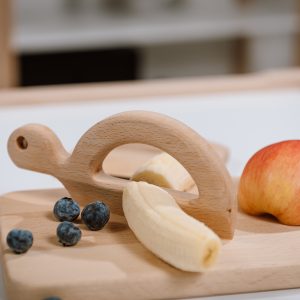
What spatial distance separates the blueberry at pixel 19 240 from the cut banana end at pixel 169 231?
→ 0.10m

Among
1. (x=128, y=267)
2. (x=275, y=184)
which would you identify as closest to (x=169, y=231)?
(x=128, y=267)

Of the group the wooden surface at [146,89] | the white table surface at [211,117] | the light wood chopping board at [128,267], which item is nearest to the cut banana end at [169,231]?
the light wood chopping board at [128,267]

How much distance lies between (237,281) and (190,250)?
0.19 ft

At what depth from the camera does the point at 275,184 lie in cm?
80

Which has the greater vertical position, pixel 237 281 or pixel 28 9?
pixel 28 9

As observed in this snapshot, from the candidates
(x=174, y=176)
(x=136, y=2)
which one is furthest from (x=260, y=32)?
(x=174, y=176)

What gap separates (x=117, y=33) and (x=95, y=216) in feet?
6.22

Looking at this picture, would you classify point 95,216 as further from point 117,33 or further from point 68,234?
point 117,33

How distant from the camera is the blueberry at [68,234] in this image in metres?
0.72

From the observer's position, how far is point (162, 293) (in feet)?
2.22

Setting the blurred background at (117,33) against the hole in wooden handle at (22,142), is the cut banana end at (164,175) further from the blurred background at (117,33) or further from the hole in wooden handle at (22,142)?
the blurred background at (117,33)

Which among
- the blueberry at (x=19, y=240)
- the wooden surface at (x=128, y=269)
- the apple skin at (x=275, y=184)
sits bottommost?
the wooden surface at (x=128, y=269)

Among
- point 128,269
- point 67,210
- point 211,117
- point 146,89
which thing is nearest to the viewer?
point 128,269

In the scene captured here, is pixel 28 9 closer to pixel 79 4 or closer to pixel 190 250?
pixel 79 4
